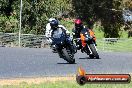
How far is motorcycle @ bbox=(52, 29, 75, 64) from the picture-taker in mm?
17312

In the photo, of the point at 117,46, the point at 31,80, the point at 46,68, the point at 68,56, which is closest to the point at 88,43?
the point at 68,56

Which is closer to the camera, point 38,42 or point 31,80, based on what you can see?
point 31,80

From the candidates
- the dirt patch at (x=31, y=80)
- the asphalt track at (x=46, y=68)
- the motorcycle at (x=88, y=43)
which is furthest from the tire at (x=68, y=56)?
the dirt patch at (x=31, y=80)

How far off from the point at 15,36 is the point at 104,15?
27599mm

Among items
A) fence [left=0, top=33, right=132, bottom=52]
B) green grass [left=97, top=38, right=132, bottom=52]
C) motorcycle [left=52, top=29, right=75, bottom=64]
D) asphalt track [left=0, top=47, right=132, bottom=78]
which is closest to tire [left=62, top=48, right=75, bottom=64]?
motorcycle [left=52, top=29, right=75, bottom=64]

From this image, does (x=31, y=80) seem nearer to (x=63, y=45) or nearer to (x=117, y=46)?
(x=63, y=45)

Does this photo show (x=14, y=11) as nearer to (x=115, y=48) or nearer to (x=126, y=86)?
(x=115, y=48)

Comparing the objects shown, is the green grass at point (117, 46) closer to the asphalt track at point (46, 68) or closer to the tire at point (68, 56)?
the asphalt track at point (46, 68)

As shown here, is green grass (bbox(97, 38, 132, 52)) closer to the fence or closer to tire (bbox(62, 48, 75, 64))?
the fence

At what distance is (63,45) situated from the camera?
17.9 meters

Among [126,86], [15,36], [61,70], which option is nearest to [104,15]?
[15,36]

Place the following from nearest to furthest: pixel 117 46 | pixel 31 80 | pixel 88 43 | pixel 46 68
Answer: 1. pixel 31 80
2. pixel 46 68
3. pixel 88 43
4. pixel 117 46

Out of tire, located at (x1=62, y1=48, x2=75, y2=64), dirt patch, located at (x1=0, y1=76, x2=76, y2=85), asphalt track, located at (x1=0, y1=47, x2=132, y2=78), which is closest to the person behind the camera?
dirt patch, located at (x1=0, y1=76, x2=76, y2=85)

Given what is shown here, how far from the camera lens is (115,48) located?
32.1 metres
